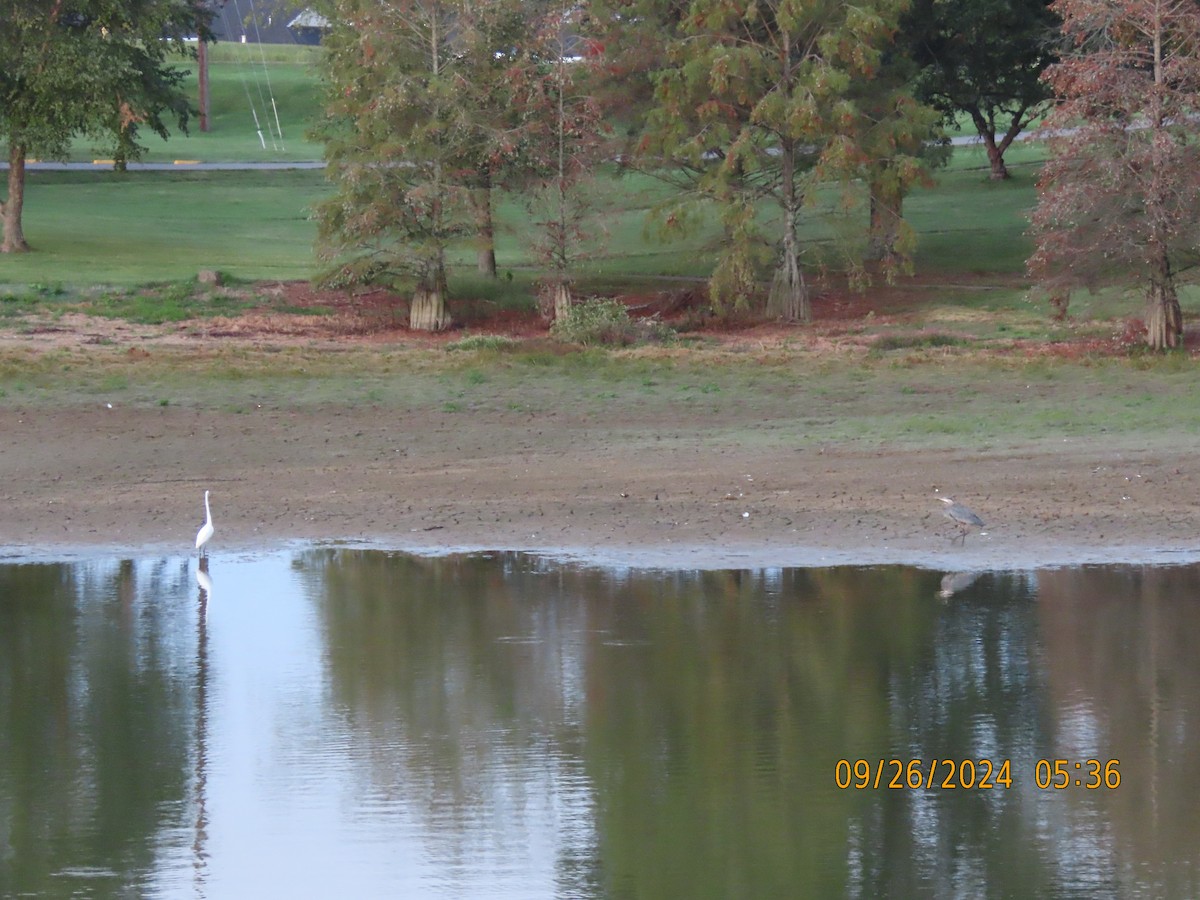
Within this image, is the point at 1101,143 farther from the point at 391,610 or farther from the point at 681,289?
the point at 391,610

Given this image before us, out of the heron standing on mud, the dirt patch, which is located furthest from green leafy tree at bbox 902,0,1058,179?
the heron standing on mud

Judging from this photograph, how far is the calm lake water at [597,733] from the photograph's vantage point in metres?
7.58

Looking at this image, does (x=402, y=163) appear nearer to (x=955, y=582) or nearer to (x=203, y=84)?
(x=955, y=582)

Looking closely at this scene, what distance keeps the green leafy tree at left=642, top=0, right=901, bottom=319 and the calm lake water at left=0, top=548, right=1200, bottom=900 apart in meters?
16.2

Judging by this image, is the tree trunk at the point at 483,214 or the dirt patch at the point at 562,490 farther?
the tree trunk at the point at 483,214

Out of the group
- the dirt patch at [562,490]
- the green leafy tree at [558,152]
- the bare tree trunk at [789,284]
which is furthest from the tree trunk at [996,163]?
the dirt patch at [562,490]

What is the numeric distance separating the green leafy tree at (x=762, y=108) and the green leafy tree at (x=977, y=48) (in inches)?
188

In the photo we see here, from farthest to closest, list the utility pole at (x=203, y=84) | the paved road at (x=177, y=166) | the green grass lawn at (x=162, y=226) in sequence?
the utility pole at (x=203, y=84) → the paved road at (x=177, y=166) → the green grass lawn at (x=162, y=226)

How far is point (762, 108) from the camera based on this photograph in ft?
91.4

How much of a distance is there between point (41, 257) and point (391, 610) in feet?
79.5

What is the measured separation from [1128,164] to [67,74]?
20794 mm

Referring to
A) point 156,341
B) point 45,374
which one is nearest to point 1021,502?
point 45,374

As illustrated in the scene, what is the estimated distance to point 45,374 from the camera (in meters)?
20.6

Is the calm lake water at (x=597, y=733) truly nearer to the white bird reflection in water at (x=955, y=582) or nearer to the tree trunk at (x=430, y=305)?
the white bird reflection in water at (x=955, y=582)
